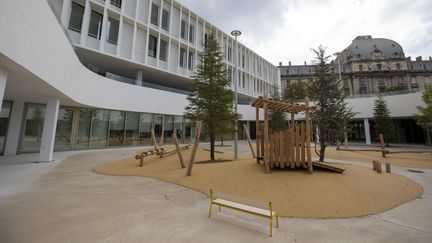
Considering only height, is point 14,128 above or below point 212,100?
below

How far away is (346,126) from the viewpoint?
33.4 feet

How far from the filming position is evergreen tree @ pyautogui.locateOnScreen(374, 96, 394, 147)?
2108 centimetres

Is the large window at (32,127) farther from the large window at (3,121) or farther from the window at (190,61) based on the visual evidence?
the window at (190,61)

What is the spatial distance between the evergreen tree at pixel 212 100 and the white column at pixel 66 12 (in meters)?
12.4

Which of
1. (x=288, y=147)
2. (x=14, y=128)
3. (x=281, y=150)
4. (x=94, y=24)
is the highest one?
(x=94, y=24)

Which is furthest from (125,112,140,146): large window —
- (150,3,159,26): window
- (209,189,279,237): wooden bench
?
(209,189,279,237): wooden bench

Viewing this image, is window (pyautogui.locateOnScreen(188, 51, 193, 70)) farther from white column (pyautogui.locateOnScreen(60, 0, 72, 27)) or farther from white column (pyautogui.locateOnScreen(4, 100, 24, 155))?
white column (pyautogui.locateOnScreen(4, 100, 24, 155))

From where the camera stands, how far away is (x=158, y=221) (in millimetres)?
3693

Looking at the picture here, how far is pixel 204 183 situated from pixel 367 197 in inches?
194

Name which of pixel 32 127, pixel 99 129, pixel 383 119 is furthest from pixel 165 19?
pixel 383 119

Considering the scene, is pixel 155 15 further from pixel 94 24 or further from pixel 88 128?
pixel 88 128

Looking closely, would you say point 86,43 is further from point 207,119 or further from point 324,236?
point 324,236

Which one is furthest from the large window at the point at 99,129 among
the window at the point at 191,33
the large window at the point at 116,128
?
the window at the point at 191,33

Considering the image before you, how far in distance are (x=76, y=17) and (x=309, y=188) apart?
2124cm
